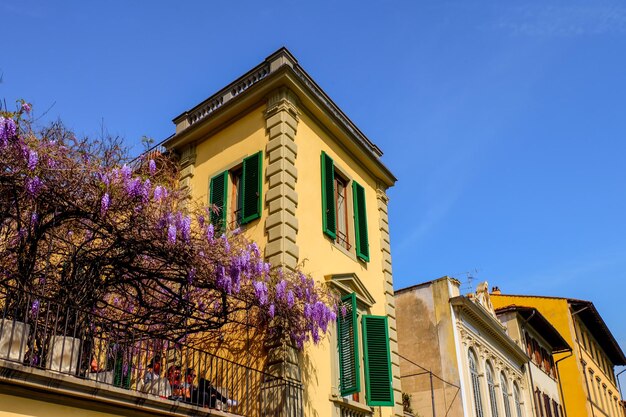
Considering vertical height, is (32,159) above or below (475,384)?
above

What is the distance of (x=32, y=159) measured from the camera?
808cm

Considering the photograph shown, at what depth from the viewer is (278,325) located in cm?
1075

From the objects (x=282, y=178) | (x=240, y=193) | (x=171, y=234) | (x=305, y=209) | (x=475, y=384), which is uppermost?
(x=240, y=193)

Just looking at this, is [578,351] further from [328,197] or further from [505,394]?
[328,197]

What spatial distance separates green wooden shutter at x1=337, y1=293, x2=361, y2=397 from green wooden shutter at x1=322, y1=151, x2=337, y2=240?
1508 mm

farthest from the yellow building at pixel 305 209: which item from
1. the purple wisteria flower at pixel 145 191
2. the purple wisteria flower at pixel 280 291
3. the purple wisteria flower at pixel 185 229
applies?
the purple wisteria flower at pixel 145 191

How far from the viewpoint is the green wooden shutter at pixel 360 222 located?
1408 cm

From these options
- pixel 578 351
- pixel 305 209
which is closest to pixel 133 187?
pixel 305 209

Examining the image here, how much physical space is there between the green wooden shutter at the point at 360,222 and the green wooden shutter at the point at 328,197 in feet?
3.02

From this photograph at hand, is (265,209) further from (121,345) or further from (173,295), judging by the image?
(121,345)

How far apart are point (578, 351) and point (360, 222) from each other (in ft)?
76.8

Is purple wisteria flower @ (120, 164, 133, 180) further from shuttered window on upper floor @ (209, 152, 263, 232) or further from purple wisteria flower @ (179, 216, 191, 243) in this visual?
shuttered window on upper floor @ (209, 152, 263, 232)

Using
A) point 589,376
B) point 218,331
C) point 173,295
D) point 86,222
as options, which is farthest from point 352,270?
point 589,376

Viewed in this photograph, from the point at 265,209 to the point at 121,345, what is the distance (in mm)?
4109
